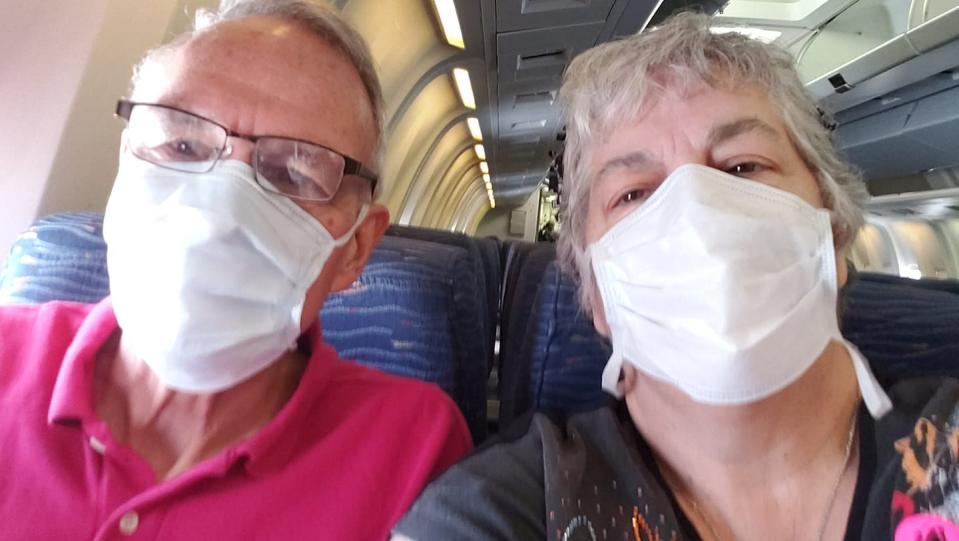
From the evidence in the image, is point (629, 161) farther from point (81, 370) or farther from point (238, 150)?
point (81, 370)

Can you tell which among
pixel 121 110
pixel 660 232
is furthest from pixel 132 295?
pixel 660 232

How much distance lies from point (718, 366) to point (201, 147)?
971 millimetres

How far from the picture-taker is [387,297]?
151cm

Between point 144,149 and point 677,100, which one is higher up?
point 677,100

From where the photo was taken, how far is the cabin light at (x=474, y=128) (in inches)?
318

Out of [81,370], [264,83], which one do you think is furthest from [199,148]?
[81,370]

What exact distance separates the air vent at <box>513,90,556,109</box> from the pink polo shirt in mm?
5587

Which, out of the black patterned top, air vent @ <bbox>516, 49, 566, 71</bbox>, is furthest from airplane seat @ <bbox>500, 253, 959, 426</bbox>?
air vent @ <bbox>516, 49, 566, 71</bbox>

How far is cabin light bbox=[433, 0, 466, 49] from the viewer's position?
175 inches

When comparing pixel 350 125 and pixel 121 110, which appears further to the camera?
pixel 350 125

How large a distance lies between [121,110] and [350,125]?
16.1 inches

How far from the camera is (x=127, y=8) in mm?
1983

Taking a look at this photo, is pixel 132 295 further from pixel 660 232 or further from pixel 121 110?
pixel 660 232

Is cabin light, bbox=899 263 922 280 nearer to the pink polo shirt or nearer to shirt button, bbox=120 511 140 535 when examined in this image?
the pink polo shirt
